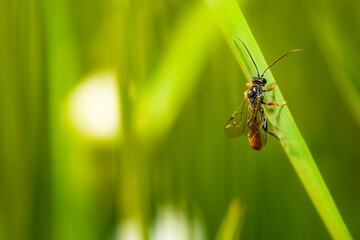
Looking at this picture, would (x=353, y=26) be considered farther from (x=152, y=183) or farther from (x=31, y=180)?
(x=31, y=180)

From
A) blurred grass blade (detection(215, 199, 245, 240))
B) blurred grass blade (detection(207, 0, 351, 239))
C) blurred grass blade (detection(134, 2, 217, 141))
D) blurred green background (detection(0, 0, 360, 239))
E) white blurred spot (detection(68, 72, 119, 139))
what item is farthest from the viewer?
white blurred spot (detection(68, 72, 119, 139))

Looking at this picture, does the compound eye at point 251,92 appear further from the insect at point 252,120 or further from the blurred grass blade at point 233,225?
the blurred grass blade at point 233,225

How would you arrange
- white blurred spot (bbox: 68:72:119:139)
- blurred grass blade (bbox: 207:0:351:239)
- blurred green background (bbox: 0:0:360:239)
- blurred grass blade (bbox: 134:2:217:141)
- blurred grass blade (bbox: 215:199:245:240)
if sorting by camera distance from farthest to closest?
white blurred spot (bbox: 68:72:119:139) < blurred grass blade (bbox: 134:2:217:141) < blurred green background (bbox: 0:0:360:239) < blurred grass blade (bbox: 215:199:245:240) < blurred grass blade (bbox: 207:0:351:239)

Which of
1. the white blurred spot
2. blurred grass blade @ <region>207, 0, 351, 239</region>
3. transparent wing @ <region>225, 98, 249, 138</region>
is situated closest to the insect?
transparent wing @ <region>225, 98, 249, 138</region>

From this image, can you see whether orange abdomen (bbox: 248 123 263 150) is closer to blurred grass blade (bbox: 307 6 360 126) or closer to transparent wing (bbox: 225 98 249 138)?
transparent wing (bbox: 225 98 249 138)

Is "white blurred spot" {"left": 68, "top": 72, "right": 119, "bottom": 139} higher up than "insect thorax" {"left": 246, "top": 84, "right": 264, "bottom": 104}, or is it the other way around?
"white blurred spot" {"left": 68, "top": 72, "right": 119, "bottom": 139}

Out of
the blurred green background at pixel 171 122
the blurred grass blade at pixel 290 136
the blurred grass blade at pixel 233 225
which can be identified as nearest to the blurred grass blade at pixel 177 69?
the blurred green background at pixel 171 122

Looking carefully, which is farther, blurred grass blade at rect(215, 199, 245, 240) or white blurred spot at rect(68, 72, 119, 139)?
white blurred spot at rect(68, 72, 119, 139)
